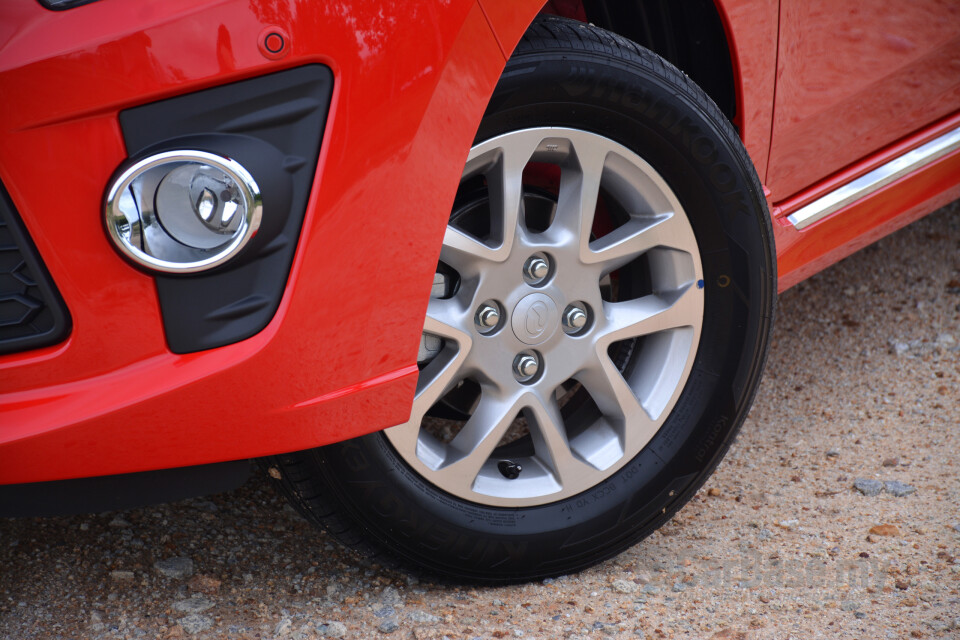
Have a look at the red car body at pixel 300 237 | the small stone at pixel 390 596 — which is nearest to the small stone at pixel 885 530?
the small stone at pixel 390 596

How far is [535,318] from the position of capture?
1608 mm

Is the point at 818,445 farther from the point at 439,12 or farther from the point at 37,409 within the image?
the point at 37,409

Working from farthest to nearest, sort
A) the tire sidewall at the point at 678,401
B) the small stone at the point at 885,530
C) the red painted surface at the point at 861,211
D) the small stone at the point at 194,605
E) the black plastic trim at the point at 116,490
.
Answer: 1. the red painted surface at the point at 861,211
2. the small stone at the point at 885,530
3. the small stone at the point at 194,605
4. the tire sidewall at the point at 678,401
5. the black plastic trim at the point at 116,490

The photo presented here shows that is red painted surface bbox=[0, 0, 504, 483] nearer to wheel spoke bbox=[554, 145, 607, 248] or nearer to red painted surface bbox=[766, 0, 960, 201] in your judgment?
wheel spoke bbox=[554, 145, 607, 248]

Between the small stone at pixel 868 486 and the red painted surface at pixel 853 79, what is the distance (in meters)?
0.70

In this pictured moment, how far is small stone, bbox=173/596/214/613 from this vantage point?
162 centimetres

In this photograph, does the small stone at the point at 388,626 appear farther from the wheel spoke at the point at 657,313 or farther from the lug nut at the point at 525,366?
the wheel spoke at the point at 657,313

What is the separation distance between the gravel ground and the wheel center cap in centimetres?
50

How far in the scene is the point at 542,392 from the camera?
167 centimetres

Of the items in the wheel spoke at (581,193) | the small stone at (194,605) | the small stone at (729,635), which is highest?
the wheel spoke at (581,193)

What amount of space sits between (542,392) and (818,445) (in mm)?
966

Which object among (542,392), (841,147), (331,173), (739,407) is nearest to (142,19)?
(331,173)

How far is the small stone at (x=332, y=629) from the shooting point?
1.55m

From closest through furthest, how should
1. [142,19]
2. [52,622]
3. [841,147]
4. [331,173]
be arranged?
[142,19] < [331,173] < [52,622] < [841,147]
